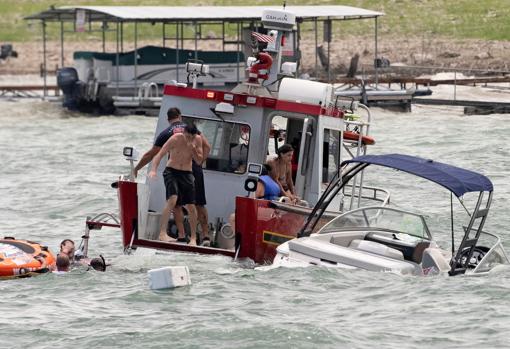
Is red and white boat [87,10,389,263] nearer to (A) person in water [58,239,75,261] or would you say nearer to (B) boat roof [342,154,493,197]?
(A) person in water [58,239,75,261]

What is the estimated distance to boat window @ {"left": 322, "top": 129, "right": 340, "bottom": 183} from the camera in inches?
773

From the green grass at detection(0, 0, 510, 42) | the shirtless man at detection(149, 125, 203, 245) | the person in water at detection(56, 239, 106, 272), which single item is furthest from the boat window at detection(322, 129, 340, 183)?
the green grass at detection(0, 0, 510, 42)

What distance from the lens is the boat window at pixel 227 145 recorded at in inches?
756

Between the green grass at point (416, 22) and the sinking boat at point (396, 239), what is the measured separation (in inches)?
1502

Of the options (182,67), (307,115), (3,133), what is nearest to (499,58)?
(182,67)

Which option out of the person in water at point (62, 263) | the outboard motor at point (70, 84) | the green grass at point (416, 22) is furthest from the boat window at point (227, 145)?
the green grass at point (416, 22)

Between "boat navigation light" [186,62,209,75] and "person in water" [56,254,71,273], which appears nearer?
"person in water" [56,254,71,273]

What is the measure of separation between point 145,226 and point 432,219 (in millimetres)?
6388

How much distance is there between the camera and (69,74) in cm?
4297

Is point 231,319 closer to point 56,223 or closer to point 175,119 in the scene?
point 175,119

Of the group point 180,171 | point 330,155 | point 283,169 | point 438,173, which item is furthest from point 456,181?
point 180,171

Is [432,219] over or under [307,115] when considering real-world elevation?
under

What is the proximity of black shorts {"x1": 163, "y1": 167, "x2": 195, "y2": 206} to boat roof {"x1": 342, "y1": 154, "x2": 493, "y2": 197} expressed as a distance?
2.13 meters

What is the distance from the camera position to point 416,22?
58188 mm
